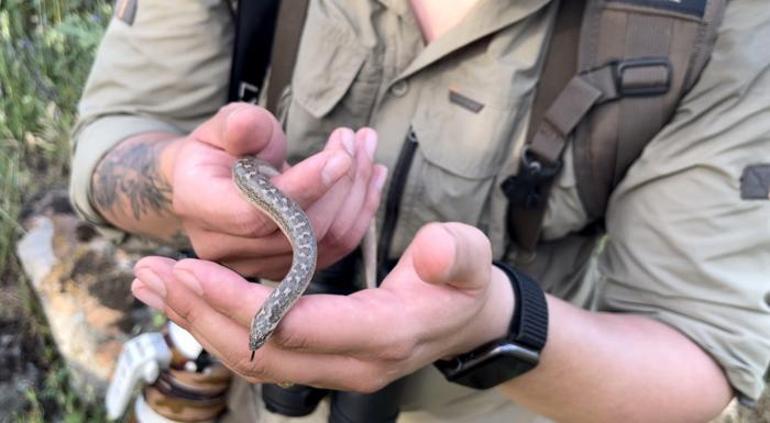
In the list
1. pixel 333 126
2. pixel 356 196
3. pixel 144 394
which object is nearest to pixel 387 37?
pixel 333 126

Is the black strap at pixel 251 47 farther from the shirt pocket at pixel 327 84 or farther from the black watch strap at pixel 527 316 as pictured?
the black watch strap at pixel 527 316

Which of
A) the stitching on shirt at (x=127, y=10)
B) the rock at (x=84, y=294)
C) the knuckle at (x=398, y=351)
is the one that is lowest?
the rock at (x=84, y=294)

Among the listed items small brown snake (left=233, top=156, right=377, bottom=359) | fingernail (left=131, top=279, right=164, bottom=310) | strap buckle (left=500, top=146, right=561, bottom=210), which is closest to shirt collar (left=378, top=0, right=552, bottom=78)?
strap buckle (left=500, top=146, right=561, bottom=210)

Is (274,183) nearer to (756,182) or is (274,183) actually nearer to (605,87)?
(605,87)

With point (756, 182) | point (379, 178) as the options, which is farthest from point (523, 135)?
point (756, 182)

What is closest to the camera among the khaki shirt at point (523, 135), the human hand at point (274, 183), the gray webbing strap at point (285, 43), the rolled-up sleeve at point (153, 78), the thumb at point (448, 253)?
the thumb at point (448, 253)

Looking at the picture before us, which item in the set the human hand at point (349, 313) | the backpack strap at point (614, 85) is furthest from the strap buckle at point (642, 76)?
the human hand at point (349, 313)
